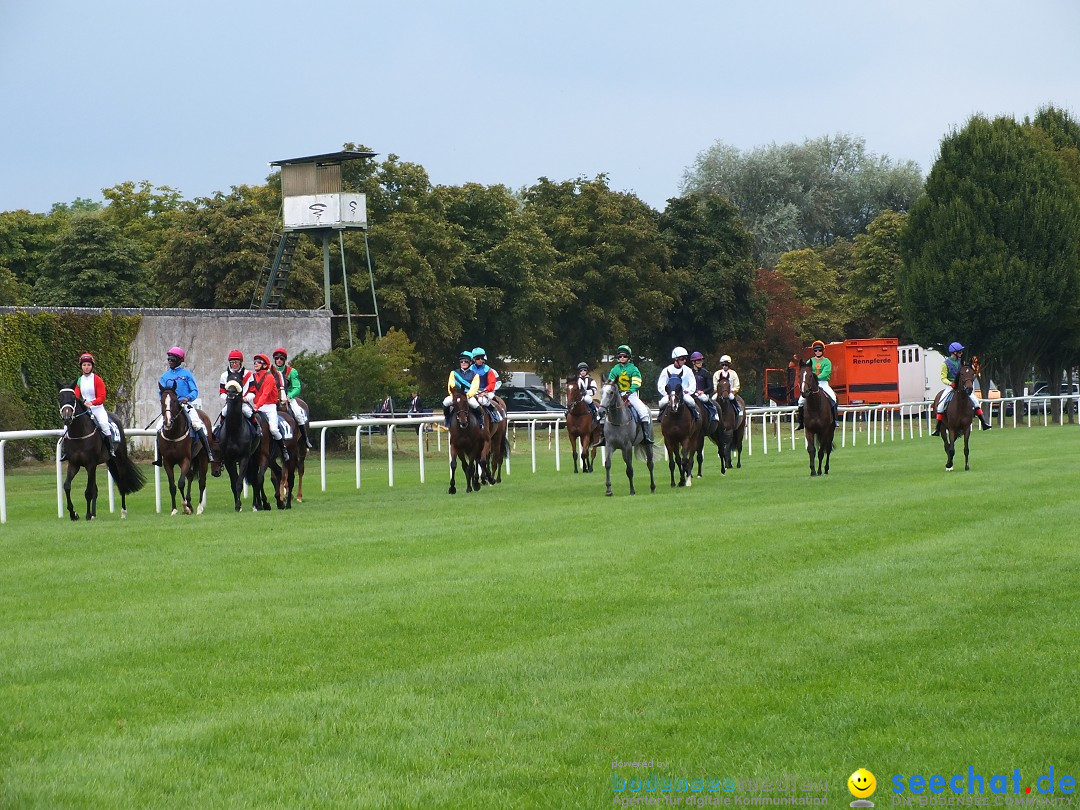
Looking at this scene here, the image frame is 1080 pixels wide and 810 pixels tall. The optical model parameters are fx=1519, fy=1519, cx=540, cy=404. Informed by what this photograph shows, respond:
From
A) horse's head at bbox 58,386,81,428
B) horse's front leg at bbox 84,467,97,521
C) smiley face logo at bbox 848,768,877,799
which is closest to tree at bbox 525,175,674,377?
horse's front leg at bbox 84,467,97,521

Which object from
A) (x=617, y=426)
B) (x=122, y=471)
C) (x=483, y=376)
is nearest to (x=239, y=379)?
(x=122, y=471)


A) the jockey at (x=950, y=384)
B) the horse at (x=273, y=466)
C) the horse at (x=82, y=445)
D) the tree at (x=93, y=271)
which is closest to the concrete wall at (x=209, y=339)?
the tree at (x=93, y=271)

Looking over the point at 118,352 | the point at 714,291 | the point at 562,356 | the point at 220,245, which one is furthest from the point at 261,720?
the point at 714,291

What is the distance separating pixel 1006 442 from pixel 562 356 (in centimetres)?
2457

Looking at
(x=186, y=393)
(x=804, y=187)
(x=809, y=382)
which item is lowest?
(x=809, y=382)

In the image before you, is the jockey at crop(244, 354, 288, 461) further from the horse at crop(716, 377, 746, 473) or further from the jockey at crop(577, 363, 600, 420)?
the horse at crop(716, 377, 746, 473)

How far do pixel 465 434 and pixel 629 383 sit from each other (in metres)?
2.57

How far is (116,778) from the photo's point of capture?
5902 millimetres

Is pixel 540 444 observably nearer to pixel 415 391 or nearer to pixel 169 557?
pixel 415 391

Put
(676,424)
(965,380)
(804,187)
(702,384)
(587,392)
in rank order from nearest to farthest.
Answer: (676,424)
(965,380)
(702,384)
(587,392)
(804,187)

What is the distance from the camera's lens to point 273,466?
65.5ft

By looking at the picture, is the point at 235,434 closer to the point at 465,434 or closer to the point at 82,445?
the point at 82,445

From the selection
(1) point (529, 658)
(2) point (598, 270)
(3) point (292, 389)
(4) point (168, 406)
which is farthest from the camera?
(2) point (598, 270)

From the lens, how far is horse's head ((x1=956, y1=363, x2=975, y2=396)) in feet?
81.0
